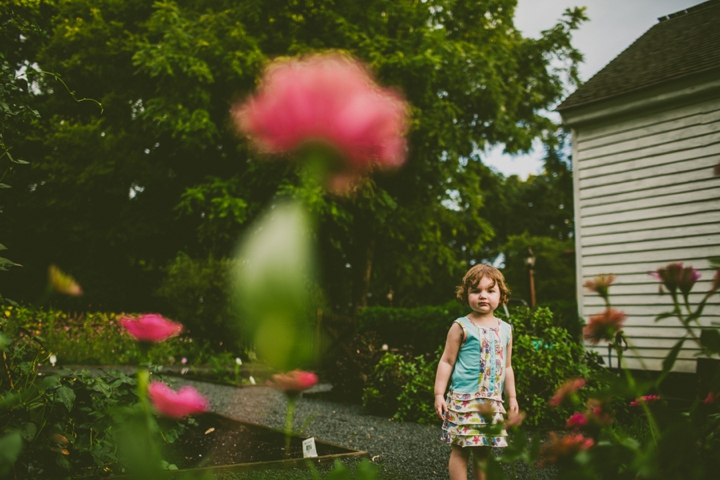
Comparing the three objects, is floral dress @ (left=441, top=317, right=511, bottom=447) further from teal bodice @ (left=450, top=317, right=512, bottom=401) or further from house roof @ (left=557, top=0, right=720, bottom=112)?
house roof @ (left=557, top=0, right=720, bottom=112)

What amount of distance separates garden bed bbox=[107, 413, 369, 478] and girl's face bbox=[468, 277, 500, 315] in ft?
3.31

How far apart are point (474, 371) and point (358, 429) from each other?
2.58 metres

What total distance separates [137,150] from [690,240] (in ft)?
Result: 41.4

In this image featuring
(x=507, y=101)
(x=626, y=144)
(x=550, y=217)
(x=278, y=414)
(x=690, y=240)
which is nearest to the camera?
(x=278, y=414)

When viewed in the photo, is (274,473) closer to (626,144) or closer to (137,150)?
(626,144)

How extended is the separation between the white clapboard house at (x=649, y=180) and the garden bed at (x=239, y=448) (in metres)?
4.35

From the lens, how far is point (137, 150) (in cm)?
1435

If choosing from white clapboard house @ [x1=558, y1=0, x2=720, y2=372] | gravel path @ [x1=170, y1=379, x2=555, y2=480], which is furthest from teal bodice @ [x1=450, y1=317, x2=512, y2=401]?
white clapboard house @ [x1=558, y1=0, x2=720, y2=372]

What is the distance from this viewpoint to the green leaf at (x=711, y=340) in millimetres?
A: 963

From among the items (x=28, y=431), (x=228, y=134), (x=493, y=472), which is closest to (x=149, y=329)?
(x=493, y=472)

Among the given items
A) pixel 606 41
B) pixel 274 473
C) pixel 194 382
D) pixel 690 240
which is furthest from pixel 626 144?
pixel 194 382

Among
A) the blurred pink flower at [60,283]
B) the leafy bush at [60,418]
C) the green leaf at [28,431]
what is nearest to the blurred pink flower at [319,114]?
the blurred pink flower at [60,283]

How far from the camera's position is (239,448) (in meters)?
3.44

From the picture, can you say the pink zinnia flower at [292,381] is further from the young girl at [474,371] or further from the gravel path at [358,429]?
the young girl at [474,371]
